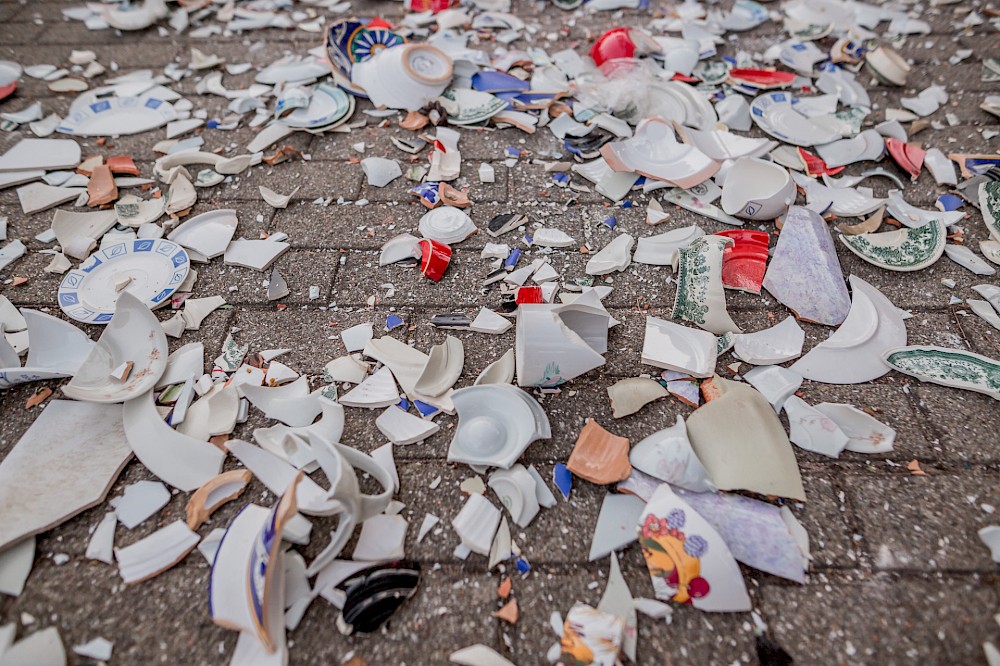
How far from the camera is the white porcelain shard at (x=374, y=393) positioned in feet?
5.77

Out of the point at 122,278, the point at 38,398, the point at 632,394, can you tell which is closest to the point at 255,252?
the point at 122,278

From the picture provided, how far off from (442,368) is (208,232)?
1189 millimetres

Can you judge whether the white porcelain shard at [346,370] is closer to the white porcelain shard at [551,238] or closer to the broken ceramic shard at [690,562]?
the white porcelain shard at [551,238]

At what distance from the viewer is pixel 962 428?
5.49 feet

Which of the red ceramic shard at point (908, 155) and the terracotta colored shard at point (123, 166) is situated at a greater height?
the red ceramic shard at point (908, 155)

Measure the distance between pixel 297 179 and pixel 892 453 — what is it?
244 cm

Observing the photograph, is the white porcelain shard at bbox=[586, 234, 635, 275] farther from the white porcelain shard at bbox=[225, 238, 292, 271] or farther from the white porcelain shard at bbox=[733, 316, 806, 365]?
the white porcelain shard at bbox=[225, 238, 292, 271]

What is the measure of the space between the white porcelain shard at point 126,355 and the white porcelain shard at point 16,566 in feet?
1.36

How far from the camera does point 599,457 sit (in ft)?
5.29

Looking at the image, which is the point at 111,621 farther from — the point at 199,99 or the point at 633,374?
the point at 199,99

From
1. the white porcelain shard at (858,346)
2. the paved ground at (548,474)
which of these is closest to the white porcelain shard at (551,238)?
the paved ground at (548,474)

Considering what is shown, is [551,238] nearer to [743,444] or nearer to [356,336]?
[356,336]

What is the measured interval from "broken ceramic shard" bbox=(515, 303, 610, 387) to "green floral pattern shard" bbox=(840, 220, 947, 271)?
1.10 meters

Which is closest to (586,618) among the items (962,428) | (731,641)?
(731,641)
